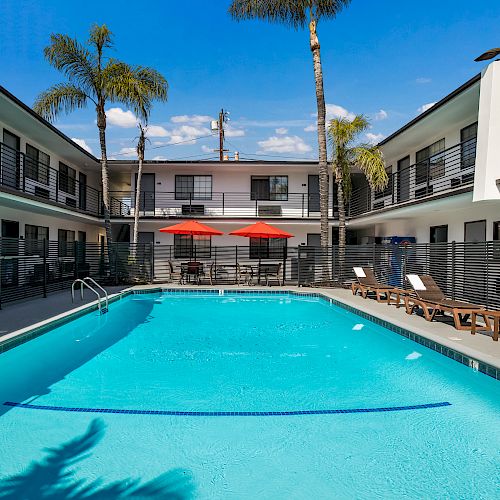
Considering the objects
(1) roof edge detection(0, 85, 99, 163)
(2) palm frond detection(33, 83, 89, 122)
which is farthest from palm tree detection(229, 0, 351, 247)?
(1) roof edge detection(0, 85, 99, 163)

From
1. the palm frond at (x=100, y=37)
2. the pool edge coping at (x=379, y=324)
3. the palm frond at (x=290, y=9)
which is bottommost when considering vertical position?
the pool edge coping at (x=379, y=324)

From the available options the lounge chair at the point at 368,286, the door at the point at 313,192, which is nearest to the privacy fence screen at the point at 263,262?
the lounge chair at the point at 368,286

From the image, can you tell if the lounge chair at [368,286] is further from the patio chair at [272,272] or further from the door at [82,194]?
the door at [82,194]

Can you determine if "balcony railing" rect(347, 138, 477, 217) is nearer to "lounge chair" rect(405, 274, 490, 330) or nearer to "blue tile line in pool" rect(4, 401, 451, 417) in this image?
"lounge chair" rect(405, 274, 490, 330)

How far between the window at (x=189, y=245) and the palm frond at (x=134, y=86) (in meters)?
6.89

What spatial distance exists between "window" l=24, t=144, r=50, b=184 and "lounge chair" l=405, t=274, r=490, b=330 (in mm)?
13283

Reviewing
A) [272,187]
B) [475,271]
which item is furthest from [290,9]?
[475,271]

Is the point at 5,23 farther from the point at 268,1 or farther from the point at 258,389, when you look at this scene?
the point at 258,389

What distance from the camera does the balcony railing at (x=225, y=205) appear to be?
22469mm

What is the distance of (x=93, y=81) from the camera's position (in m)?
16.8

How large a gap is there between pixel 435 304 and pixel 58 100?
610 inches

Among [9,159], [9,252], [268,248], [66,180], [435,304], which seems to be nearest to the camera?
[435,304]

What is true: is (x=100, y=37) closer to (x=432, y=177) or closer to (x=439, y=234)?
(x=432, y=177)

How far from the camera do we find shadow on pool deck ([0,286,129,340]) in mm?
8320
